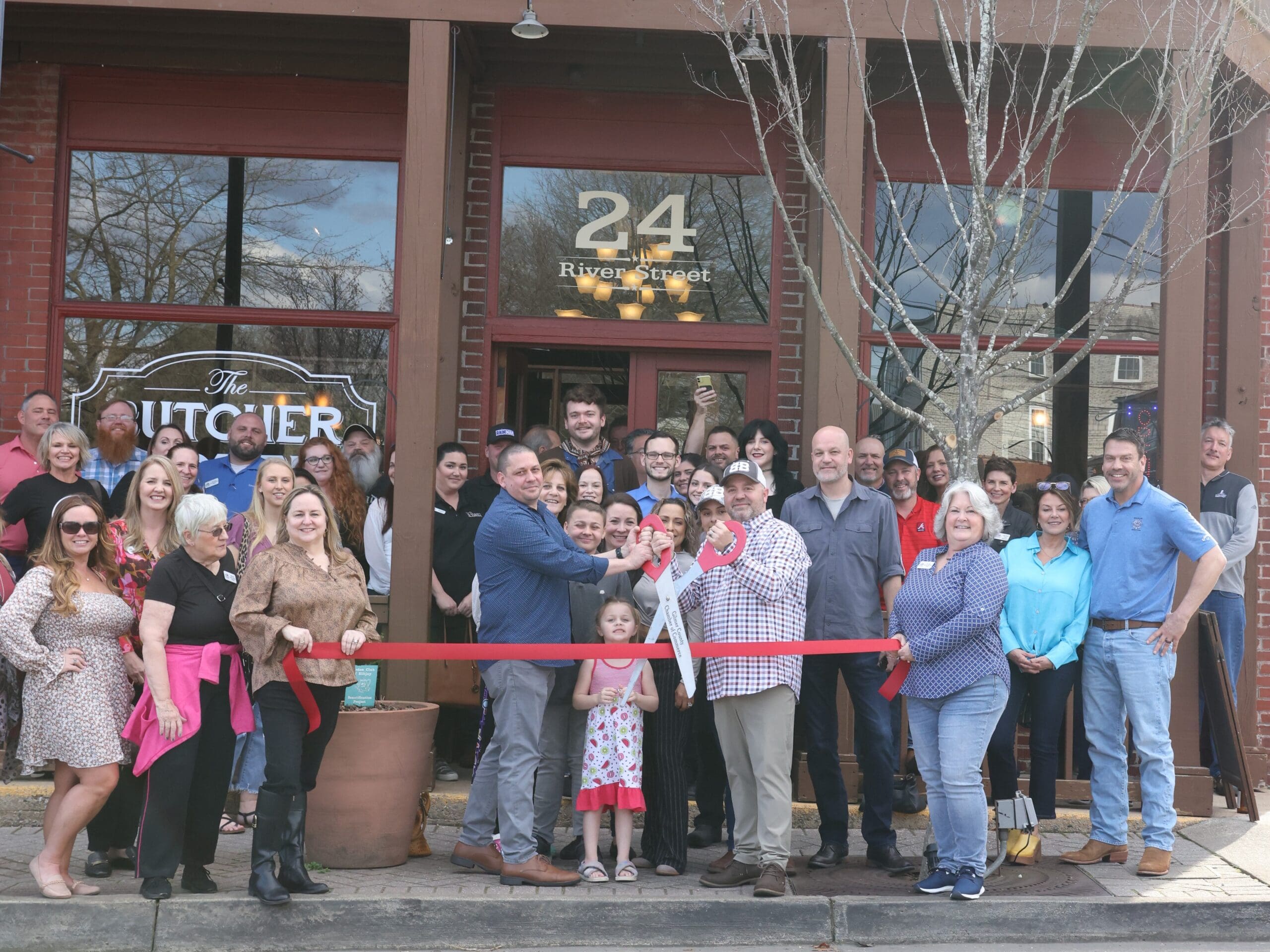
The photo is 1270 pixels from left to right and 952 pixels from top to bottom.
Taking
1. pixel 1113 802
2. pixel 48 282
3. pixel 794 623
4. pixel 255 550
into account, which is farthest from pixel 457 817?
pixel 48 282

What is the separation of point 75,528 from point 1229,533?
7002 mm

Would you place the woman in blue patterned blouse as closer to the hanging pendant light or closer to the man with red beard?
the hanging pendant light

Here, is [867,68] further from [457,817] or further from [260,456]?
[457,817]

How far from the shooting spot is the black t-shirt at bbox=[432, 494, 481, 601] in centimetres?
808

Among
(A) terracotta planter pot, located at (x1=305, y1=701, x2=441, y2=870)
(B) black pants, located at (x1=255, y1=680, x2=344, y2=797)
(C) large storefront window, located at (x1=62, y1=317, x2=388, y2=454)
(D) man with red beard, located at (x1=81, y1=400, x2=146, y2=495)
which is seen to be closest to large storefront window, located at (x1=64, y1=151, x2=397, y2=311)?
(C) large storefront window, located at (x1=62, y1=317, x2=388, y2=454)

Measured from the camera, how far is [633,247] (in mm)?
9492

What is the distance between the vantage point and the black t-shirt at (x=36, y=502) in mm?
7383

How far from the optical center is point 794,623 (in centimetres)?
627

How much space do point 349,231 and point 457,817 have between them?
14.6ft

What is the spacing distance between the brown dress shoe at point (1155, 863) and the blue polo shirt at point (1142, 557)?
1.18 m

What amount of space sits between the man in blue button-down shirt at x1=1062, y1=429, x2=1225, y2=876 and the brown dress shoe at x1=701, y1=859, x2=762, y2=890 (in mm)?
1840

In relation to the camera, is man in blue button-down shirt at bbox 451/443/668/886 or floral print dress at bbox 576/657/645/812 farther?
floral print dress at bbox 576/657/645/812

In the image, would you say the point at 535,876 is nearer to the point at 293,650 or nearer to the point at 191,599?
the point at 293,650

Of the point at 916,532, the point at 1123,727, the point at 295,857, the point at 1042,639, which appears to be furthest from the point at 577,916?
the point at 916,532
